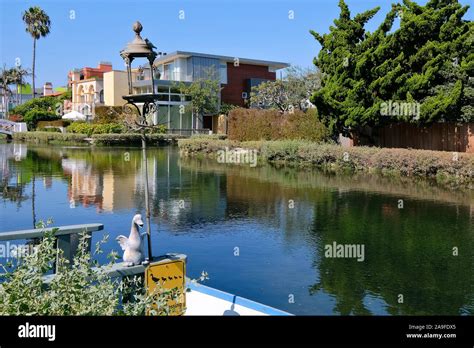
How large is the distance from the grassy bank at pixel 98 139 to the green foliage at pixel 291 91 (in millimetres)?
9130

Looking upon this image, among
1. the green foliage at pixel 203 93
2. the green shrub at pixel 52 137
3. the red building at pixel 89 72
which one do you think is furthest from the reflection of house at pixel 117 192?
the red building at pixel 89 72

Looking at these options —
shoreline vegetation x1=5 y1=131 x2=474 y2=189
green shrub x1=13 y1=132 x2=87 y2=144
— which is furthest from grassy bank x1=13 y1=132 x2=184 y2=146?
shoreline vegetation x1=5 y1=131 x2=474 y2=189

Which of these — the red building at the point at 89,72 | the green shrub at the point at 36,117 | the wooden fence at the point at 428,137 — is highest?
the red building at the point at 89,72

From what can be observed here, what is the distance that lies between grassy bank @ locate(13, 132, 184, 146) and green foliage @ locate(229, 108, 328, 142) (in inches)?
481

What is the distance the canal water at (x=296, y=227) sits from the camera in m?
7.47

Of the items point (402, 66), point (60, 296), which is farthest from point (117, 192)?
point (402, 66)

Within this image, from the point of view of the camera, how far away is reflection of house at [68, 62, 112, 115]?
66019 mm

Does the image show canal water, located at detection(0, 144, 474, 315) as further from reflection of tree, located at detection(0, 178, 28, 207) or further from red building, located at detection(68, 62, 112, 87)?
red building, located at detection(68, 62, 112, 87)

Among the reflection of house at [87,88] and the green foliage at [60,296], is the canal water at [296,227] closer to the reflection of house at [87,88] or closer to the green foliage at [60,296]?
the green foliage at [60,296]

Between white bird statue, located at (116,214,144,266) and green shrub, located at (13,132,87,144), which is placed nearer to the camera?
white bird statue, located at (116,214,144,266)

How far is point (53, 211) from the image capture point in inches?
535

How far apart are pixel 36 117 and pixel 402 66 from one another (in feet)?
154

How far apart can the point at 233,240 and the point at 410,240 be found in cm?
369

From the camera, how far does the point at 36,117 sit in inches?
2383
